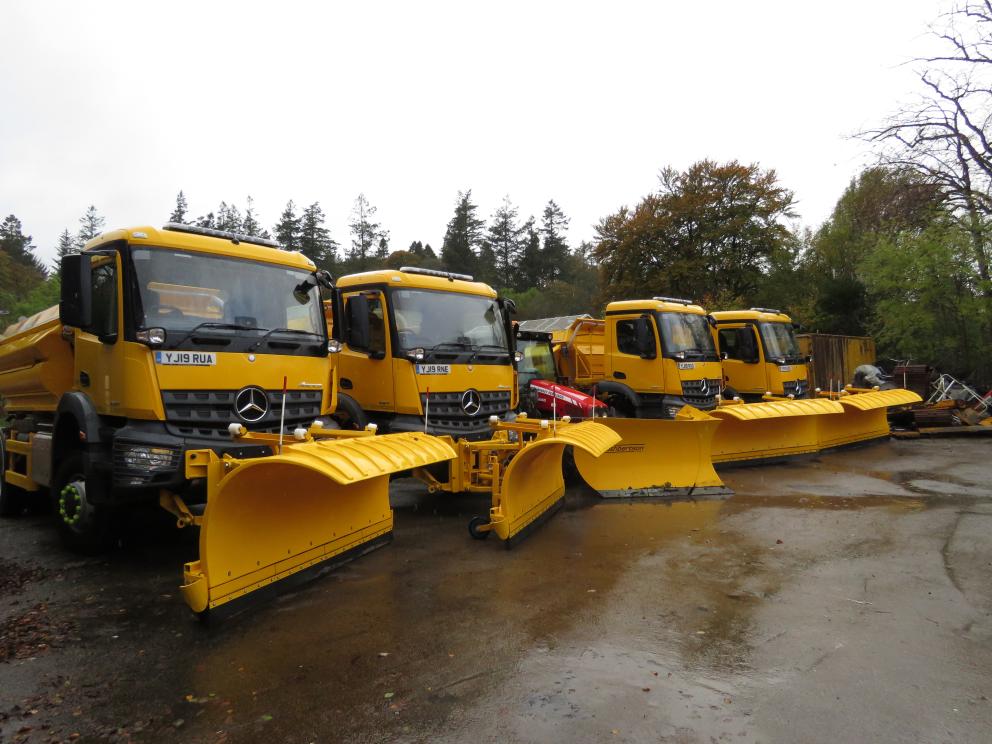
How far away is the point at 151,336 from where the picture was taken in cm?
478

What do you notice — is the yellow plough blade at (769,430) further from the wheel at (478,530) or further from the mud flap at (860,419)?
the wheel at (478,530)

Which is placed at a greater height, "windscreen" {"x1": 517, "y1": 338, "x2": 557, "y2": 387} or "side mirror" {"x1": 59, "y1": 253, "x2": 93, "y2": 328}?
"side mirror" {"x1": 59, "y1": 253, "x2": 93, "y2": 328}

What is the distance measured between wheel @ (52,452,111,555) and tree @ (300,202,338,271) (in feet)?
159

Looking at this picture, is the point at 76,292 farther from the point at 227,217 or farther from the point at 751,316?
the point at 227,217

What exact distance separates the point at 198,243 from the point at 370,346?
7.62ft

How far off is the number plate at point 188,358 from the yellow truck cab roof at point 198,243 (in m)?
0.91

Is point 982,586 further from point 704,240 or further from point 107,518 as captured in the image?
point 704,240

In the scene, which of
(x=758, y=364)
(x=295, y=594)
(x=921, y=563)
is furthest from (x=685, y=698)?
(x=758, y=364)

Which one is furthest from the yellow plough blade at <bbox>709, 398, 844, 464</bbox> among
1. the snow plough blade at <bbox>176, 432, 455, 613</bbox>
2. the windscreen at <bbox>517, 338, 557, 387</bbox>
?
the snow plough blade at <bbox>176, 432, 455, 613</bbox>

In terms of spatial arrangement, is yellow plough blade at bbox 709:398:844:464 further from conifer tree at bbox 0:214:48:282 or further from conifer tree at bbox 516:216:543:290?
conifer tree at bbox 0:214:48:282

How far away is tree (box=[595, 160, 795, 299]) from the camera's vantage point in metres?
28.7

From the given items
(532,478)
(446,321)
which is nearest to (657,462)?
Result: (532,478)

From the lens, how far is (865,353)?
21.0 metres

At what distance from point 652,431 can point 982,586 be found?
3.63 m
